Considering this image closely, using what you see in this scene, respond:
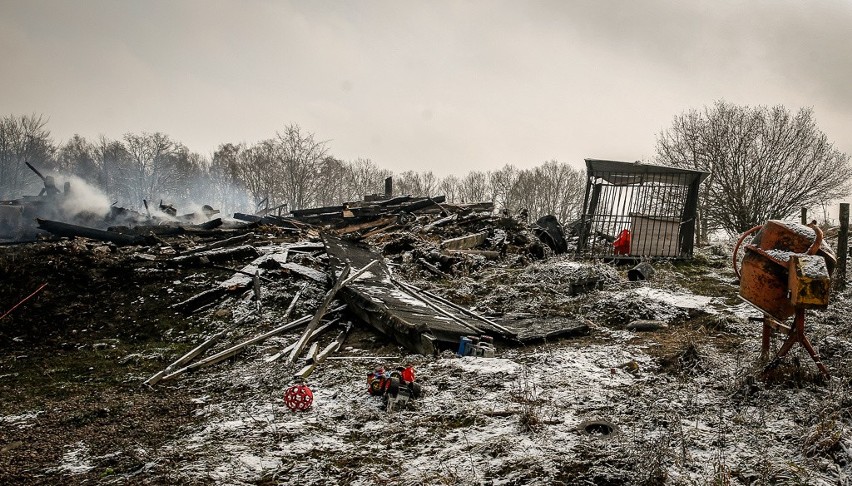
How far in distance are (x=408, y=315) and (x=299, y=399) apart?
217cm

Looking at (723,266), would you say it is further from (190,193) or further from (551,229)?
(190,193)

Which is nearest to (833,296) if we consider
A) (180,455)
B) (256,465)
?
(256,465)

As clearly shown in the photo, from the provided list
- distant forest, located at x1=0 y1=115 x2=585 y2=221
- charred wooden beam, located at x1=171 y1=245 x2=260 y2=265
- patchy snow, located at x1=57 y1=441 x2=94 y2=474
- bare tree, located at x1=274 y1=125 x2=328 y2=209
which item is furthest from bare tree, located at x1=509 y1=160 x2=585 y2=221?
patchy snow, located at x1=57 y1=441 x2=94 y2=474

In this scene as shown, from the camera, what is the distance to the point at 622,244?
34.0 feet

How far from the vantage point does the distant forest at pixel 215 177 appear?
48.0 metres

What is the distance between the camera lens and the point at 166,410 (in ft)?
13.4

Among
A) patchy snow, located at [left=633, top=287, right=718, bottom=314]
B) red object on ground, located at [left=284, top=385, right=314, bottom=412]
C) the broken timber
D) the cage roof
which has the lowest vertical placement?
red object on ground, located at [left=284, top=385, right=314, bottom=412]

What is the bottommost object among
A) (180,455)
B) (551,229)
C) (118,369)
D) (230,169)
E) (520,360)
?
(118,369)

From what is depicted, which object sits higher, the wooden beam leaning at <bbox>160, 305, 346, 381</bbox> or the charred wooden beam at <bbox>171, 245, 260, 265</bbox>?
the charred wooden beam at <bbox>171, 245, 260, 265</bbox>

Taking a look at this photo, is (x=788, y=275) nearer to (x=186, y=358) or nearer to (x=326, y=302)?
(x=326, y=302)

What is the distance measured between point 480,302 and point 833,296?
5.58 metres

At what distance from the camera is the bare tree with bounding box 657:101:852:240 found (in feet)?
58.1

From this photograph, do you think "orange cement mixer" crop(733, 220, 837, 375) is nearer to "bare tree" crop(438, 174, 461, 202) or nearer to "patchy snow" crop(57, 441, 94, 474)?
"patchy snow" crop(57, 441, 94, 474)

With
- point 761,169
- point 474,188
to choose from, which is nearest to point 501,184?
point 474,188
